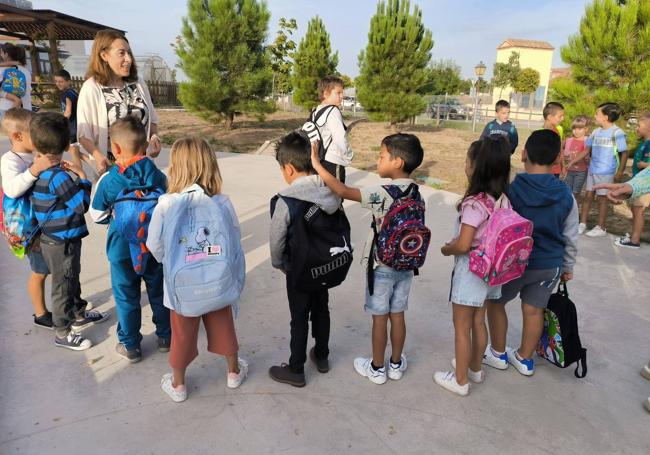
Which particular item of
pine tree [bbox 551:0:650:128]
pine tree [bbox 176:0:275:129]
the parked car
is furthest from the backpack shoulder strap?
the parked car

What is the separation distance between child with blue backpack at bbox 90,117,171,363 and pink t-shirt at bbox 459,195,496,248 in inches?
65.6

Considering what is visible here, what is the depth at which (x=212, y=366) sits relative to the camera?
268cm

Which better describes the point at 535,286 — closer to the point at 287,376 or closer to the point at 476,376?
the point at 476,376

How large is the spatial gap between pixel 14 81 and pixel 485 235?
5.83 metres

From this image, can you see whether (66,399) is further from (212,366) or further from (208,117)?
(208,117)

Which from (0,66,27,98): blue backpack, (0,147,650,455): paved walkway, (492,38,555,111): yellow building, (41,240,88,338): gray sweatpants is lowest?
(0,147,650,455): paved walkway

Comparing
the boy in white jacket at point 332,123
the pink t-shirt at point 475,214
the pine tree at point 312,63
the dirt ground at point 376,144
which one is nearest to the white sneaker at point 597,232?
the dirt ground at point 376,144

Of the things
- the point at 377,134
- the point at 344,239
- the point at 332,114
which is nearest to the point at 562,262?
the point at 344,239

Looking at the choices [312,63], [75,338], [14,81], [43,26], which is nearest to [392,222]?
[75,338]

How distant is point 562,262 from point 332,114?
2783 mm

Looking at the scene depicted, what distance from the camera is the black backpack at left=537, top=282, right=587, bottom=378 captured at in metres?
2.61

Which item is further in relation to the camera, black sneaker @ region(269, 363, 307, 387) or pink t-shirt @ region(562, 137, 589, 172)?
pink t-shirt @ region(562, 137, 589, 172)

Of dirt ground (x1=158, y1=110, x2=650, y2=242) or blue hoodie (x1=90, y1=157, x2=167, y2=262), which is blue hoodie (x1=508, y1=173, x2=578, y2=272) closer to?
blue hoodie (x1=90, y1=157, x2=167, y2=262)

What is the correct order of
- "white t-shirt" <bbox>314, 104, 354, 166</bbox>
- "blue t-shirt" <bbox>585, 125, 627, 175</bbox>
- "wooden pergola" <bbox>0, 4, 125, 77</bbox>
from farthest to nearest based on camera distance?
1. "wooden pergola" <bbox>0, 4, 125, 77</bbox>
2. "blue t-shirt" <bbox>585, 125, 627, 175</bbox>
3. "white t-shirt" <bbox>314, 104, 354, 166</bbox>
